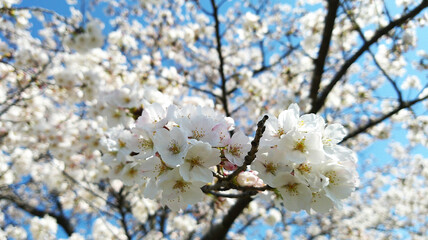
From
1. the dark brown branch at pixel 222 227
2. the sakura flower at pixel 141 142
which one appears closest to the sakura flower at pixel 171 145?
the sakura flower at pixel 141 142

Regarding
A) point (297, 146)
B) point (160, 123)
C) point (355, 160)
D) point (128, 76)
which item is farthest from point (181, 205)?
point (128, 76)

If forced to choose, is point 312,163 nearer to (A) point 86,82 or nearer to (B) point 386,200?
(A) point 86,82

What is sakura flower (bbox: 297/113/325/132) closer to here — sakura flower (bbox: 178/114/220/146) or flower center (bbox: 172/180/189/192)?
sakura flower (bbox: 178/114/220/146)

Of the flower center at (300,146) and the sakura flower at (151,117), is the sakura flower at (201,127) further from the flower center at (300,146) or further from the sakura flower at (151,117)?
the flower center at (300,146)

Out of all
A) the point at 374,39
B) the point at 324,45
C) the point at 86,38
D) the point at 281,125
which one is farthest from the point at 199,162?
the point at 86,38

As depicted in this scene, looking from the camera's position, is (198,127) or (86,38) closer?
(198,127)

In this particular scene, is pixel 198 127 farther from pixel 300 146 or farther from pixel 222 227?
pixel 222 227
